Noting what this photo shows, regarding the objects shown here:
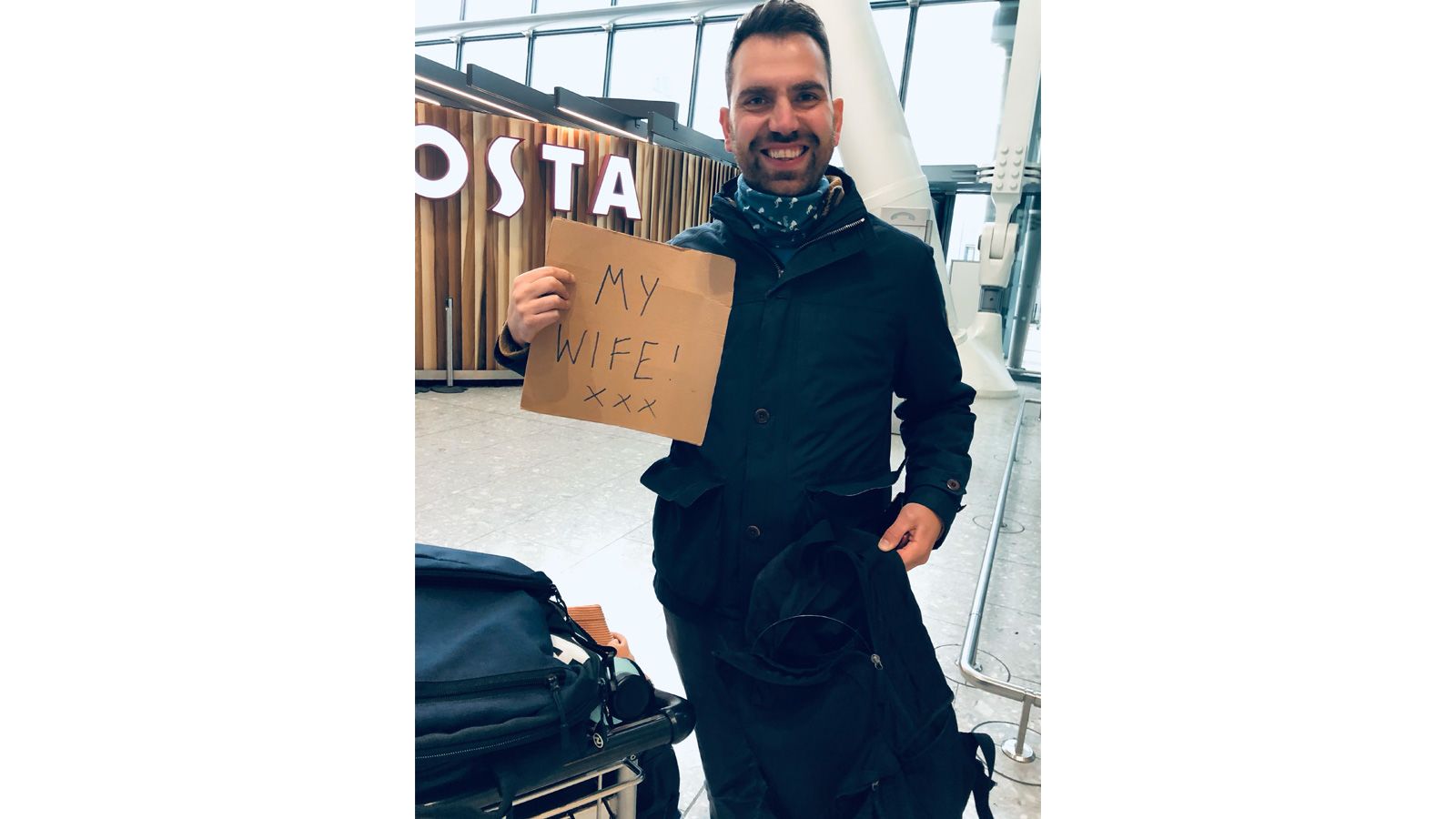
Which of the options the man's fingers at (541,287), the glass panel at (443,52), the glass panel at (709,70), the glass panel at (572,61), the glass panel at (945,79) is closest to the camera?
the man's fingers at (541,287)

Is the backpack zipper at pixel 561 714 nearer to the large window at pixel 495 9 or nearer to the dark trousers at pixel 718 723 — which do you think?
the dark trousers at pixel 718 723

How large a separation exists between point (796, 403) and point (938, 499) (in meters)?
0.26

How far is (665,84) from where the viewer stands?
418 inches

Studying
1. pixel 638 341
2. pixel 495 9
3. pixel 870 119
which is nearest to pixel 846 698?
pixel 638 341

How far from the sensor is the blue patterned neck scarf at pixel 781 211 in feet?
3.10

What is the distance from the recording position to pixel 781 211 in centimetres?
95

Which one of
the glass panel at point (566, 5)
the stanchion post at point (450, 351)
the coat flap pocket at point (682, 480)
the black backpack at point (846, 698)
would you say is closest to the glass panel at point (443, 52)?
the glass panel at point (566, 5)

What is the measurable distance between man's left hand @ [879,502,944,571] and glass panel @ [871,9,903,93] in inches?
374

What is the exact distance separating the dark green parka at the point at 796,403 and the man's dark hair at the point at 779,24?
0.17 m

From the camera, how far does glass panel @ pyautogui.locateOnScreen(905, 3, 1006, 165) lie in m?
8.70
